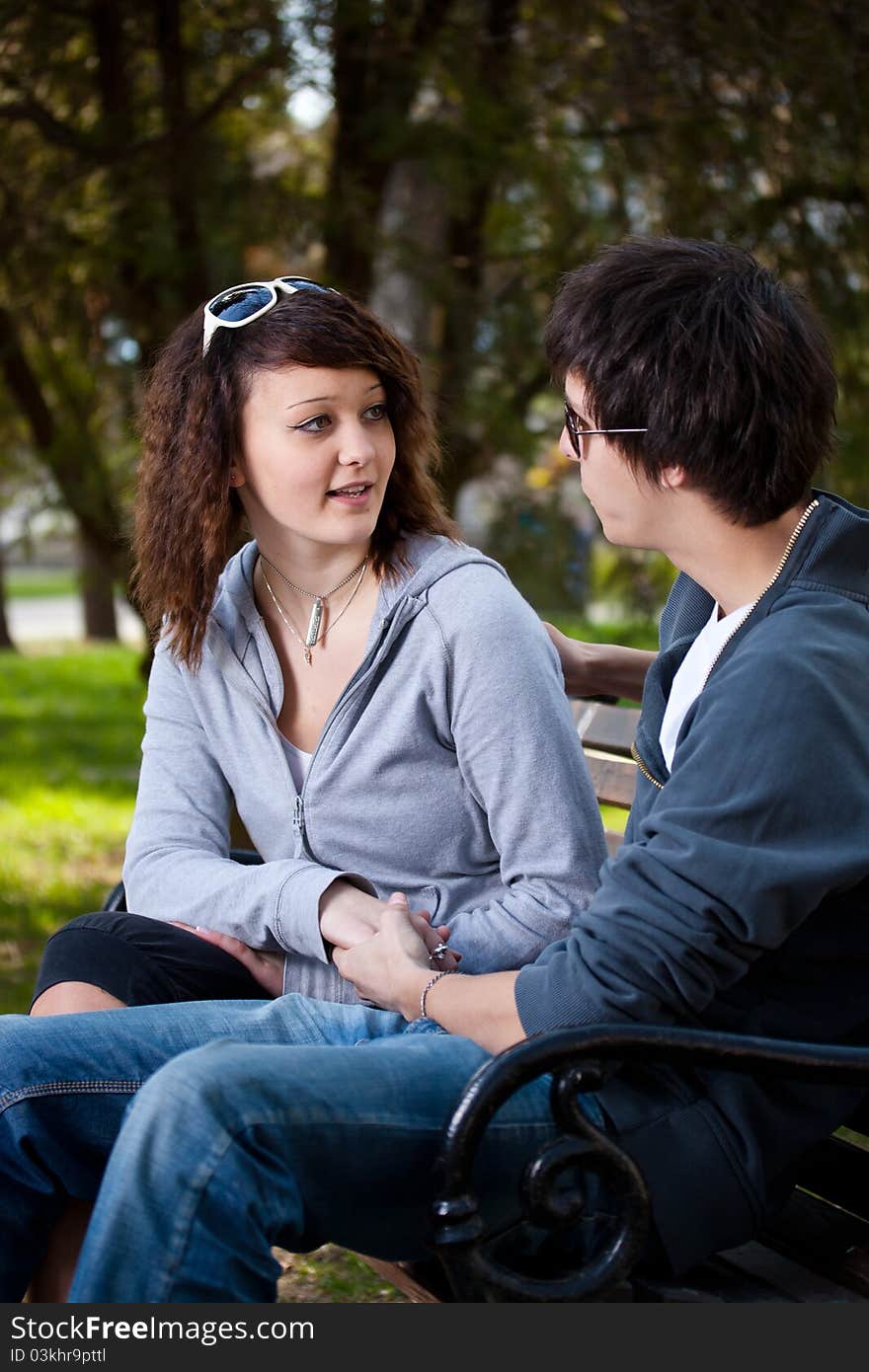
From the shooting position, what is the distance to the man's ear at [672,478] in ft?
7.02

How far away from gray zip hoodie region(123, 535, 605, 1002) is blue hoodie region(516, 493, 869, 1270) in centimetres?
38

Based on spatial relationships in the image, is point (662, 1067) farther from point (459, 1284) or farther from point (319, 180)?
point (319, 180)

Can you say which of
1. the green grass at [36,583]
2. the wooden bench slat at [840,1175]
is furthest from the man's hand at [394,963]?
the green grass at [36,583]

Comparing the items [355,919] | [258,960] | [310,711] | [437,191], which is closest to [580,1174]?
[355,919]

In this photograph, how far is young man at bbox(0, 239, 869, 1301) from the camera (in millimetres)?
1910

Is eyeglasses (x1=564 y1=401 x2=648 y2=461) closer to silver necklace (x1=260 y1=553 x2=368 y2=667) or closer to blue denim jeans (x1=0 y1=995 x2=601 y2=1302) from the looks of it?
silver necklace (x1=260 y1=553 x2=368 y2=667)

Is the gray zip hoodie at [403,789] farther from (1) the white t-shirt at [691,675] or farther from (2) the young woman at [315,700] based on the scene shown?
(1) the white t-shirt at [691,675]

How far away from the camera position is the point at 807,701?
1936 mm

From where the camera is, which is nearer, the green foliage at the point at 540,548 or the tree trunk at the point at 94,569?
the green foliage at the point at 540,548

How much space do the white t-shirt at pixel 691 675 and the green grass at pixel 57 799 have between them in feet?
11.4

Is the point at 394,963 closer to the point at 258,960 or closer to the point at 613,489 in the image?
Answer: the point at 258,960

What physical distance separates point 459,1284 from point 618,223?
515cm

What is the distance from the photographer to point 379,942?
7.69ft

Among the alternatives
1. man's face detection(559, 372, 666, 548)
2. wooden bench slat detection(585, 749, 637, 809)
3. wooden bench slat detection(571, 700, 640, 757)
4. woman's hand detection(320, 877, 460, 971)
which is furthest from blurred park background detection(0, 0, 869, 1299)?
man's face detection(559, 372, 666, 548)
